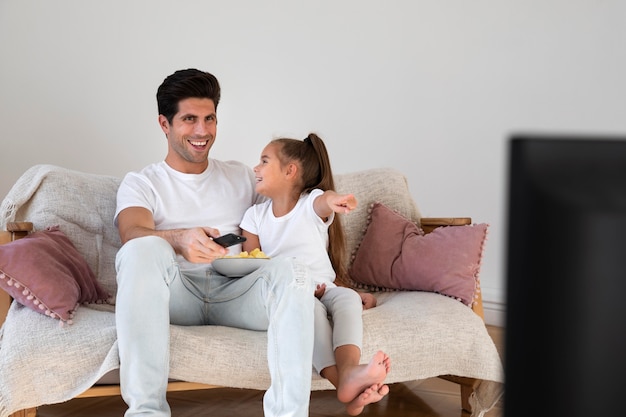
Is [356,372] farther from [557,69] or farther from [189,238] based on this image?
[557,69]

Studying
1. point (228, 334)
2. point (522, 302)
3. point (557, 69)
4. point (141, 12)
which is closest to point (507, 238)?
point (522, 302)

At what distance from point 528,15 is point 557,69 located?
0.30 meters

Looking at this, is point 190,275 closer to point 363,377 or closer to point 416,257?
point 363,377

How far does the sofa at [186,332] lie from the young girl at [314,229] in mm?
96

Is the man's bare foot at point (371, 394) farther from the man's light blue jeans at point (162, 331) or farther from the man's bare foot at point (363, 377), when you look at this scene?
the man's light blue jeans at point (162, 331)

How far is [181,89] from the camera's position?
2.63 metres

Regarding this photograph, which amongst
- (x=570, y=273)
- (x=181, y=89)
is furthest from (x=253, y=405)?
(x=570, y=273)

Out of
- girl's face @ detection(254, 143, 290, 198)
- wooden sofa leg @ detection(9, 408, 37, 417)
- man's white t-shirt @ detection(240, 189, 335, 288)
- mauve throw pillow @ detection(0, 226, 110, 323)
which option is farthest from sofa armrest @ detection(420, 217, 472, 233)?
wooden sofa leg @ detection(9, 408, 37, 417)

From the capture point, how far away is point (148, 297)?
1906mm

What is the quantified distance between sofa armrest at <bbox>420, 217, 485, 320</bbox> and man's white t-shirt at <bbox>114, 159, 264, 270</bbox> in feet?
2.03

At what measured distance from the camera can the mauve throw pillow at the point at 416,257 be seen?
2.60 meters

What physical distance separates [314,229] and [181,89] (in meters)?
0.65

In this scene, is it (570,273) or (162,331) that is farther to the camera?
(162,331)

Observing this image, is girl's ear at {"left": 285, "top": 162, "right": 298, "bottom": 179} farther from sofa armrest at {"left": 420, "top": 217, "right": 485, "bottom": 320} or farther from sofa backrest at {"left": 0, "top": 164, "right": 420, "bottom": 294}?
sofa armrest at {"left": 420, "top": 217, "right": 485, "bottom": 320}
